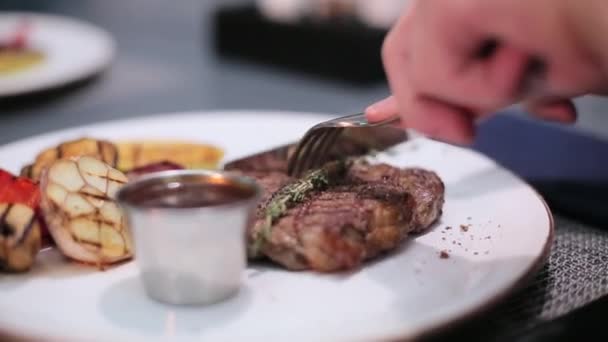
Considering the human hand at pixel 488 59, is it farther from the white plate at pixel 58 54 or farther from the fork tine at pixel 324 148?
the white plate at pixel 58 54

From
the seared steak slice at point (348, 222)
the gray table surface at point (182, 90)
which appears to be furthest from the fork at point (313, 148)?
the gray table surface at point (182, 90)

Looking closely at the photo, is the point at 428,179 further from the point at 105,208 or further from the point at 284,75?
the point at 284,75

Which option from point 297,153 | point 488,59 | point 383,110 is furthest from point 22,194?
point 488,59

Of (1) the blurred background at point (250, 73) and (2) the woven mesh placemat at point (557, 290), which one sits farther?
(1) the blurred background at point (250, 73)

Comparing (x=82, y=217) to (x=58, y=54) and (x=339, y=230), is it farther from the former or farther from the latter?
(x=58, y=54)

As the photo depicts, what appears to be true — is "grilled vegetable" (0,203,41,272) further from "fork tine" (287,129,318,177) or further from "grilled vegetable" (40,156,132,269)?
"fork tine" (287,129,318,177)

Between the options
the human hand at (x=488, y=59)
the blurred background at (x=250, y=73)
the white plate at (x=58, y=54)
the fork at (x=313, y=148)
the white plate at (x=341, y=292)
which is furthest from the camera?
the blurred background at (x=250, y=73)

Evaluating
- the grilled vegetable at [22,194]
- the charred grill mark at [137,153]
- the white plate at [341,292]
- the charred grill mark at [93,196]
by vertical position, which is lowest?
the charred grill mark at [137,153]

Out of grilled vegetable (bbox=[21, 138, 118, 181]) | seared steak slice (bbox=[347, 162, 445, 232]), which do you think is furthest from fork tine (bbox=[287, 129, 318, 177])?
grilled vegetable (bbox=[21, 138, 118, 181])
